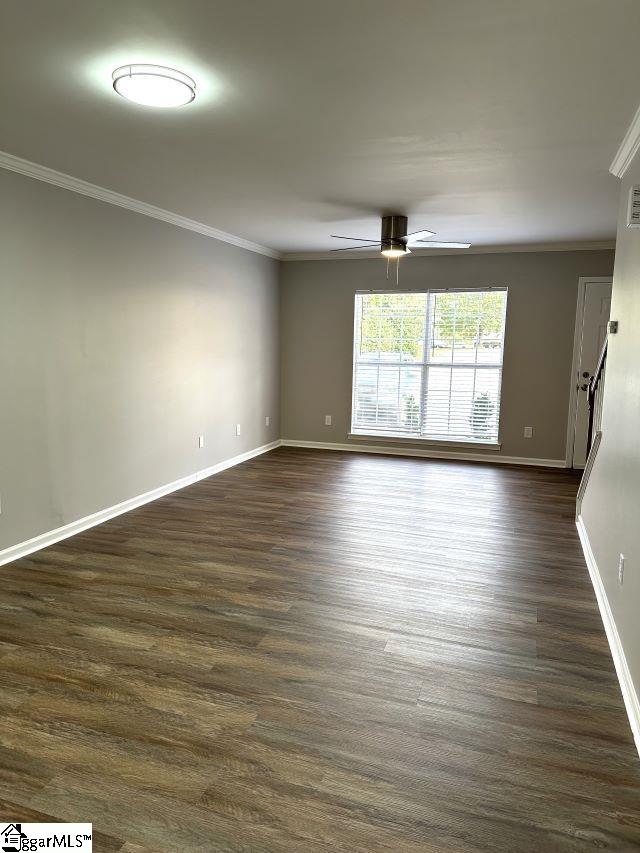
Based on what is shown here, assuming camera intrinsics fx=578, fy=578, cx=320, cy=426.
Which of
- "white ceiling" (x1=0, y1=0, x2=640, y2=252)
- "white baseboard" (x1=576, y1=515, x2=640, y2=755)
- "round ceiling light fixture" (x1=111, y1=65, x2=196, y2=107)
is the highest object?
"white ceiling" (x1=0, y1=0, x2=640, y2=252)

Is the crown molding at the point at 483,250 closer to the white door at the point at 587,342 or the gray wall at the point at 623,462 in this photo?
the white door at the point at 587,342

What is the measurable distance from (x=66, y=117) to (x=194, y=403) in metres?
3.17

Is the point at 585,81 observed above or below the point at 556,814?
above

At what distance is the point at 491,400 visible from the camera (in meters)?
6.98

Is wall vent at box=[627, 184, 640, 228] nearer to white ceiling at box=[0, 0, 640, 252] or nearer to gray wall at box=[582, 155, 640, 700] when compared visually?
gray wall at box=[582, 155, 640, 700]

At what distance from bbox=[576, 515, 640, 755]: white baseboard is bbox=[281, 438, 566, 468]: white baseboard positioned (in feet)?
9.74

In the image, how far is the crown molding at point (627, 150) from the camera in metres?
2.80

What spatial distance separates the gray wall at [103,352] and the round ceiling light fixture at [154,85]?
4.93 feet

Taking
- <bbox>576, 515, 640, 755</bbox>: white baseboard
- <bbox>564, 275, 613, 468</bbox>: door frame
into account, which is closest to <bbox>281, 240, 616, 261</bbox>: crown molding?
<bbox>564, 275, 613, 468</bbox>: door frame

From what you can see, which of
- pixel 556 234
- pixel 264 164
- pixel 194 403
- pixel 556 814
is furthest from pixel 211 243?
pixel 556 814

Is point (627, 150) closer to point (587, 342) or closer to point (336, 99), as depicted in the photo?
point (336, 99)

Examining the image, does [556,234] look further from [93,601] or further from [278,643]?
[93,601]

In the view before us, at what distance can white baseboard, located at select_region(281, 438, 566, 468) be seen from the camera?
22.5ft

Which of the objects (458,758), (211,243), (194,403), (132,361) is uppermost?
(211,243)
